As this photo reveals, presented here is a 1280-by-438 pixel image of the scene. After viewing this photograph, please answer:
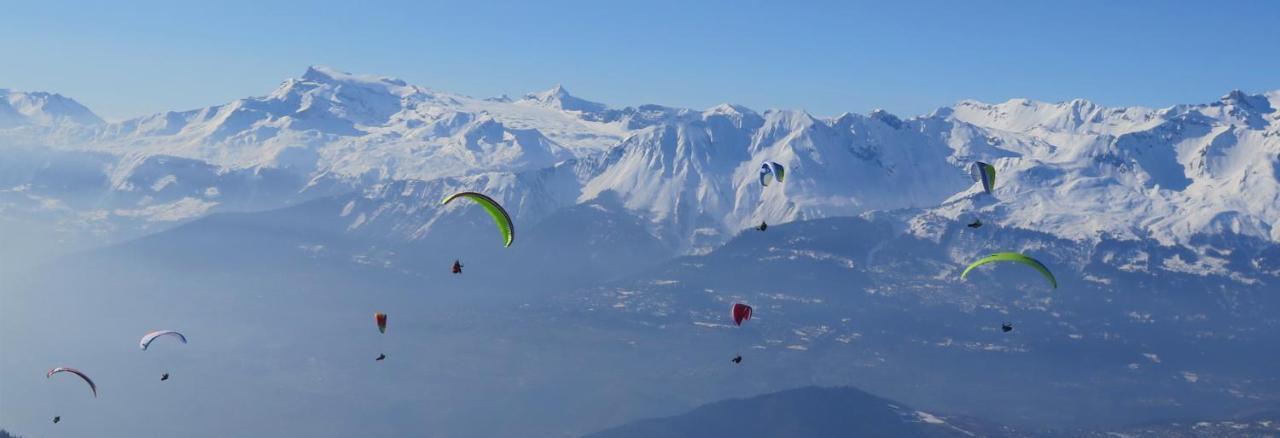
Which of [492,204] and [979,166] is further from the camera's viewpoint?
[979,166]

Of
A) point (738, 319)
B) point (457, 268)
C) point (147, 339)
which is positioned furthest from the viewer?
point (738, 319)

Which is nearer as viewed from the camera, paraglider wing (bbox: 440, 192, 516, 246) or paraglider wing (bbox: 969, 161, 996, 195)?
paraglider wing (bbox: 440, 192, 516, 246)

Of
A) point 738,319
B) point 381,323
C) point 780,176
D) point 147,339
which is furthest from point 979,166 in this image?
point 147,339

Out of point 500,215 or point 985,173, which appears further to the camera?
point 985,173

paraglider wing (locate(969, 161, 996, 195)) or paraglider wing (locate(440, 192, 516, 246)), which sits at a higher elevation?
paraglider wing (locate(969, 161, 996, 195))

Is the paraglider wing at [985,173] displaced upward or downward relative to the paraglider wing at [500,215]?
upward

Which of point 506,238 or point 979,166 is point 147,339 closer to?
point 506,238

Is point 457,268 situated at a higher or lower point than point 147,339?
higher

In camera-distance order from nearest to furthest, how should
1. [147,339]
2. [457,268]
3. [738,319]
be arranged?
1. [457,268]
2. [147,339]
3. [738,319]

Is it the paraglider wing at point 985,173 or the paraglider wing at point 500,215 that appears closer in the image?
the paraglider wing at point 500,215

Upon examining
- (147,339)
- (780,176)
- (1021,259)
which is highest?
(780,176)

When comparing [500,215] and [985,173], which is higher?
[985,173]
